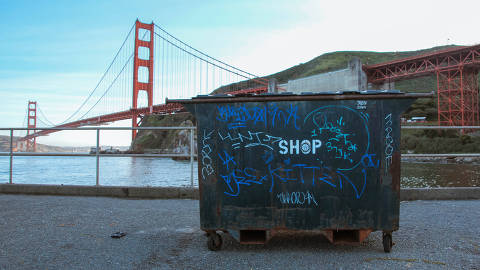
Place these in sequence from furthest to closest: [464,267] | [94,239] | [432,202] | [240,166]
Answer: [432,202], [94,239], [240,166], [464,267]

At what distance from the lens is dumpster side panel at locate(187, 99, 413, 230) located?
2908mm

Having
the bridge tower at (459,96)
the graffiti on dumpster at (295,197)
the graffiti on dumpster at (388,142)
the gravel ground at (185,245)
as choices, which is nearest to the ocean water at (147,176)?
the gravel ground at (185,245)

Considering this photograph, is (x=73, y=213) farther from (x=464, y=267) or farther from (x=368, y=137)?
(x=464, y=267)

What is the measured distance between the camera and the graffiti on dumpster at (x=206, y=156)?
3.03 metres

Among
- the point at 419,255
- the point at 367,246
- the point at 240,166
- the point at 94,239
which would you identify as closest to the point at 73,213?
the point at 94,239

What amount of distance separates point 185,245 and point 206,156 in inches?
34.0

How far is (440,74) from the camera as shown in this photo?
39031mm

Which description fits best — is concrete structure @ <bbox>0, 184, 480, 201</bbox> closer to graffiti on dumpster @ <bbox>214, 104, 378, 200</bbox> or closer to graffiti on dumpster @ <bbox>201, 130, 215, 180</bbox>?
graffiti on dumpster @ <bbox>201, 130, 215, 180</bbox>

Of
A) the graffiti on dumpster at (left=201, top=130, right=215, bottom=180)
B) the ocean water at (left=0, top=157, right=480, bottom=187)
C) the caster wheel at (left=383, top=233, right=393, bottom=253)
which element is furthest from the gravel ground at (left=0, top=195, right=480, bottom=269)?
the ocean water at (left=0, top=157, right=480, bottom=187)

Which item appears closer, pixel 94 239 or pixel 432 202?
pixel 94 239

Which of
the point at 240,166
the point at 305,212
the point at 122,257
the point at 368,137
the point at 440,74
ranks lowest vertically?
the point at 122,257

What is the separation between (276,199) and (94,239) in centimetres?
182

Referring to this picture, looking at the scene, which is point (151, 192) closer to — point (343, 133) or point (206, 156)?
point (206, 156)

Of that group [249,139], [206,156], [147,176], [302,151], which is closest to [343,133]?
[302,151]
